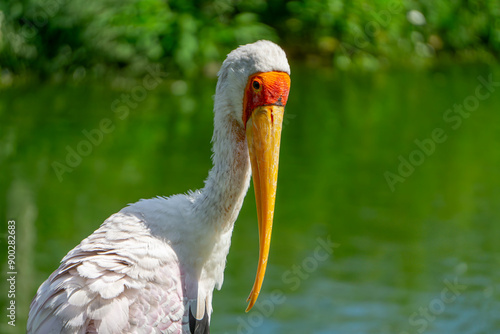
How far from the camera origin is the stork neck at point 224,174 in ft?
11.9

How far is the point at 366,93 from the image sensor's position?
1322 cm

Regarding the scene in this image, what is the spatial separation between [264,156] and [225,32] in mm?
10959

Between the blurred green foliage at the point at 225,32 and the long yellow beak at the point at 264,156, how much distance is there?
9.51m

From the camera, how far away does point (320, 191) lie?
879 cm

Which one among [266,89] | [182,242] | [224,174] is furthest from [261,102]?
[182,242]

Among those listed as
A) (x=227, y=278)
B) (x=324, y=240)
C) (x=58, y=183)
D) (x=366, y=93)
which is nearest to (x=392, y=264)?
(x=324, y=240)

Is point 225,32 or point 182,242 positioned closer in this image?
point 182,242

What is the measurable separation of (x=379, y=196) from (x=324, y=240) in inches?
53.8

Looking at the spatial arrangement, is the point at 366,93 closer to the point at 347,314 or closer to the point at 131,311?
the point at 347,314

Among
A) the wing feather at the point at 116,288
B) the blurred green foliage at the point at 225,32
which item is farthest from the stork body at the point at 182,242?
the blurred green foliage at the point at 225,32

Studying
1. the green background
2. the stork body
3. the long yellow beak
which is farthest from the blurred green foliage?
the long yellow beak

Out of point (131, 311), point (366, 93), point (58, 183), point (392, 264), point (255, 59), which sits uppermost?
point (255, 59)

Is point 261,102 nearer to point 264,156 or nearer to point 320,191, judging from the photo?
point 264,156

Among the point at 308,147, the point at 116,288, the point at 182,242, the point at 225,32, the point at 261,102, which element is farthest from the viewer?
the point at 225,32
